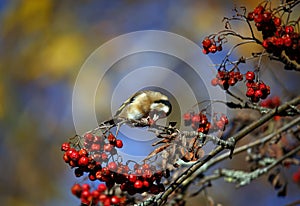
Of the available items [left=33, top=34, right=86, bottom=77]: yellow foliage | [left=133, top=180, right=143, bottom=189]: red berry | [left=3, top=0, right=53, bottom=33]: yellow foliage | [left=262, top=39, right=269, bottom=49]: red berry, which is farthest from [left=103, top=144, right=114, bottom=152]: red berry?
[left=3, top=0, right=53, bottom=33]: yellow foliage

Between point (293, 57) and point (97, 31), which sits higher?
point (97, 31)

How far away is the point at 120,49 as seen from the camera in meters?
3.75

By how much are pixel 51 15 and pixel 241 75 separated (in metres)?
3.08

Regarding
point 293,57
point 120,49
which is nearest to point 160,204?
point 293,57

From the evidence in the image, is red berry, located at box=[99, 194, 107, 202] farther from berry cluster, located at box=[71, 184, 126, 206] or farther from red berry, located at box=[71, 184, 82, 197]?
red berry, located at box=[71, 184, 82, 197]

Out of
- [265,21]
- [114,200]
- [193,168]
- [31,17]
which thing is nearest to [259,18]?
[265,21]

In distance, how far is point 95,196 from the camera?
188cm

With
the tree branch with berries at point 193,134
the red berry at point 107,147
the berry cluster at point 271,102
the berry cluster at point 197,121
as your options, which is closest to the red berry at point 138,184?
the tree branch with berries at point 193,134

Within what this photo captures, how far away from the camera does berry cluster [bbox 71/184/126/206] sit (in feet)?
5.96

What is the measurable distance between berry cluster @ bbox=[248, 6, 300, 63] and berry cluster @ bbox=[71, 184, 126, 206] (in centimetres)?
73

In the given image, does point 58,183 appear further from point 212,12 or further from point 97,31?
point 212,12

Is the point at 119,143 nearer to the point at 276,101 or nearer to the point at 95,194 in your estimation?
the point at 95,194

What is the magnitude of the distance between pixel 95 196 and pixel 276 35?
886 millimetres

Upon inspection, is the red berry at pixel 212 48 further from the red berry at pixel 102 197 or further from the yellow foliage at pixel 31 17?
the yellow foliage at pixel 31 17
